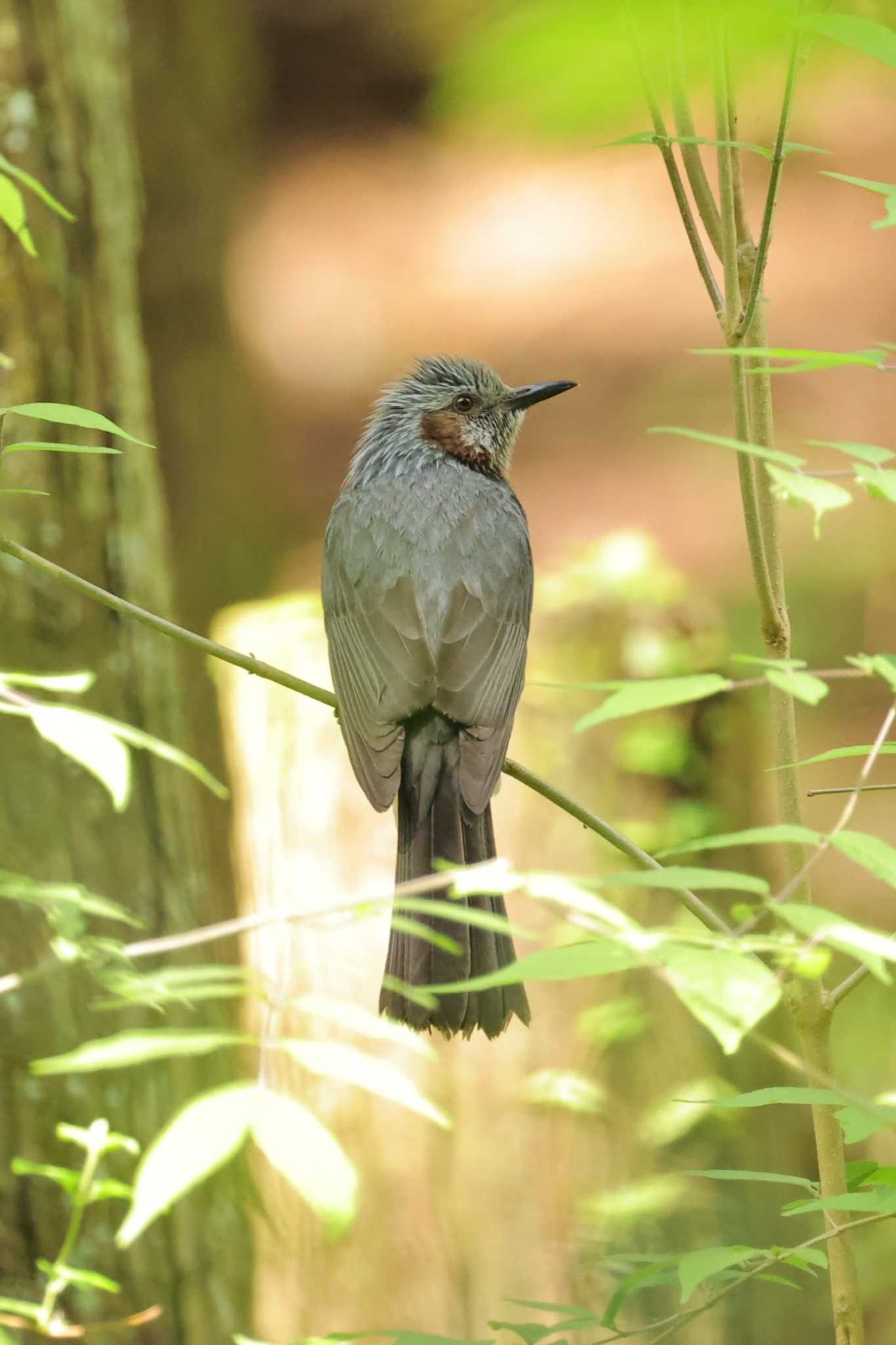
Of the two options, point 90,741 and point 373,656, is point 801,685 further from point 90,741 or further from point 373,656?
point 373,656

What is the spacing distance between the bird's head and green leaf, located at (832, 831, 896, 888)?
2.92m

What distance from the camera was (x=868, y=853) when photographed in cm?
124

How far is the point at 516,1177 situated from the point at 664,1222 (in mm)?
666

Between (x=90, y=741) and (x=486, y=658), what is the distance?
1.98 m

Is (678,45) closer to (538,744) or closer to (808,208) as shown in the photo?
(538,744)

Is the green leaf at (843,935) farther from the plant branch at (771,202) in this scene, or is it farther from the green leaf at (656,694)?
the plant branch at (771,202)

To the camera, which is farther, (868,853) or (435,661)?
(435,661)

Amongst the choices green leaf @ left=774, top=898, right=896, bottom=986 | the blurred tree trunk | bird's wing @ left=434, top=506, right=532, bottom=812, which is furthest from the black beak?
green leaf @ left=774, top=898, right=896, bottom=986

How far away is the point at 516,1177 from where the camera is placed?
478 cm

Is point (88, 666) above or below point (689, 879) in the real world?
above

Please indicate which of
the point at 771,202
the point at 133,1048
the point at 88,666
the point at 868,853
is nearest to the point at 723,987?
the point at 868,853

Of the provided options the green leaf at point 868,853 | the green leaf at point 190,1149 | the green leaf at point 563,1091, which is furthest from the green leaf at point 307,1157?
the green leaf at point 563,1091

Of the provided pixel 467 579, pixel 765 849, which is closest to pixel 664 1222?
pixel 765 849

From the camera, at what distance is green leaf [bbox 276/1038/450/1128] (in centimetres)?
106
